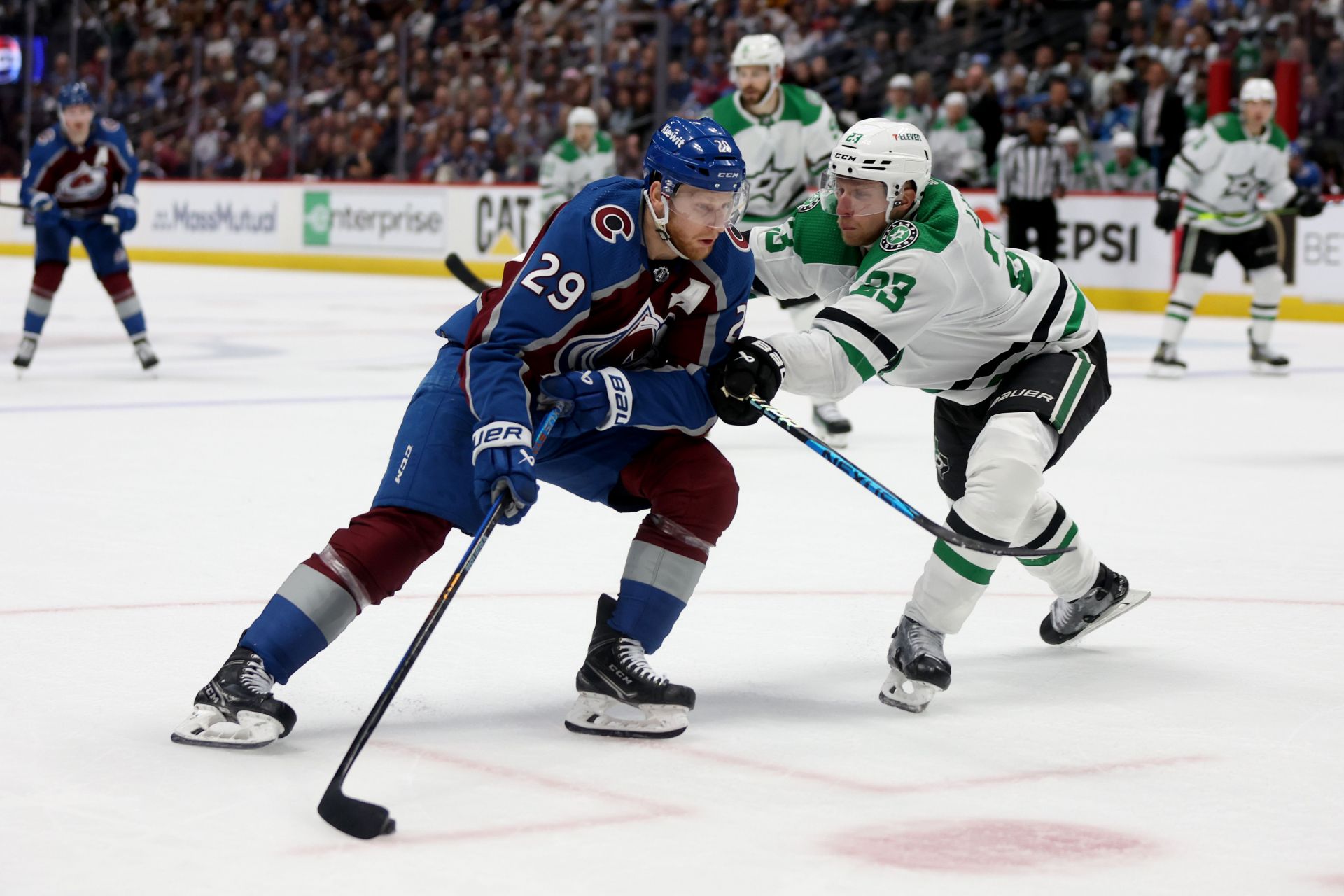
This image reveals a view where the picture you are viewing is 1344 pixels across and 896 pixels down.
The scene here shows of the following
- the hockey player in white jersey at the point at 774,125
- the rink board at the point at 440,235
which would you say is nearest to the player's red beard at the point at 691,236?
the hockey player in white jersey at the point at 774,125

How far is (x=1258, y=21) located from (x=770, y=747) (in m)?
11.3

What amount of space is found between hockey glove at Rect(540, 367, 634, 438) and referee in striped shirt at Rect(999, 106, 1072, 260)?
10.4 meters

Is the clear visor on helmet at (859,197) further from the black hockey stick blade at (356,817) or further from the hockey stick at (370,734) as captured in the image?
the black hockey stick blade at (356,817)

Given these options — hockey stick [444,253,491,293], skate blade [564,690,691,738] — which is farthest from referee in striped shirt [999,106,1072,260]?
skate blade [564,690,691,738]

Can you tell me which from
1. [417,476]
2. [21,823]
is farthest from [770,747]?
[21,823]

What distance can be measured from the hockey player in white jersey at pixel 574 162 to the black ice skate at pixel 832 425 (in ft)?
23.6

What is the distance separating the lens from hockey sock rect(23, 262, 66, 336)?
880cm

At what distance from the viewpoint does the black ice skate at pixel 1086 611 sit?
364cm

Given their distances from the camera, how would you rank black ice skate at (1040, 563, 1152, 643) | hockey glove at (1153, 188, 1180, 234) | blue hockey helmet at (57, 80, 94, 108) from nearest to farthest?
black ice skate at (1040, 563, 1152, 643) → blue hockey helmet at (57, 80, 94, 108) → hockey glove at (1153, 188, 1180, 234)

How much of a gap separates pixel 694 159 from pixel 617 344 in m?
0.35

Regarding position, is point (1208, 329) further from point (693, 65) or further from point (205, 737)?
point (205, 737)

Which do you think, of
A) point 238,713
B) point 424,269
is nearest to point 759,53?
point 238,713

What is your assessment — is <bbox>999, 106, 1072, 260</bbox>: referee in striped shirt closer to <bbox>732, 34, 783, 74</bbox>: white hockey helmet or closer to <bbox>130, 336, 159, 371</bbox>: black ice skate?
<bbox>732, 34, 783, 74</bbox>: white hockey helmet

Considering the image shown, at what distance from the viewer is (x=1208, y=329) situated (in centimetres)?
1233
